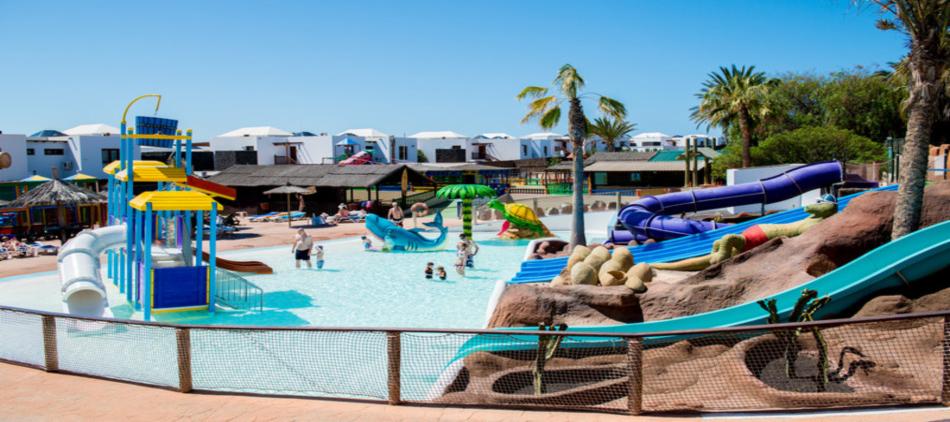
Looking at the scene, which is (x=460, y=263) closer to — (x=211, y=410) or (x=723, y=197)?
(x=723, y=197)

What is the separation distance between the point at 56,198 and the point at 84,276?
14.6 metres

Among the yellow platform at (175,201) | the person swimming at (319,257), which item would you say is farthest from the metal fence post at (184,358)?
the person swimming at (319,257)

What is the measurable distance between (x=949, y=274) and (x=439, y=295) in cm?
1011

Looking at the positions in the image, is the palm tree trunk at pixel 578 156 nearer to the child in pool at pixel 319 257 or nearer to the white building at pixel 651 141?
the child in pool at pixel 319 257

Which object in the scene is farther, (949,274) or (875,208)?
(875,208)

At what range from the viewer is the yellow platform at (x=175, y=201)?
13844 millimetres

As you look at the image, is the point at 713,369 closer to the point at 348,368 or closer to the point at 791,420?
the point at 791,420

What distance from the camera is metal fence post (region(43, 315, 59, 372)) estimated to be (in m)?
8.30

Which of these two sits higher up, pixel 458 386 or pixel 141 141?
pixel 141 141

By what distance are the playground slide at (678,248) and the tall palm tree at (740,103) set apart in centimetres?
1759

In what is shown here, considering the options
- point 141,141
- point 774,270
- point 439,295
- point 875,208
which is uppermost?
point 141,141

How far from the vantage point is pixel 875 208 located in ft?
39.1

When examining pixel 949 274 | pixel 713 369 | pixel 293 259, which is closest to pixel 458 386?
pixel 713 369

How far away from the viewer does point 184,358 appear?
7496mm
